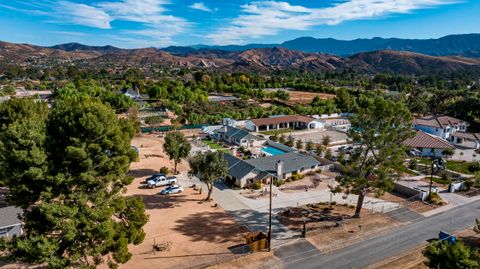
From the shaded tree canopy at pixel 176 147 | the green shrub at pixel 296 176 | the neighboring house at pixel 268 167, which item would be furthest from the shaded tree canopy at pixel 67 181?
the green shrub at pixel 296 176

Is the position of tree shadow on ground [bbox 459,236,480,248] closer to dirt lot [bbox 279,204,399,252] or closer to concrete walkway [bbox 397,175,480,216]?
concrete walkway [bbox 397,175,480,216]

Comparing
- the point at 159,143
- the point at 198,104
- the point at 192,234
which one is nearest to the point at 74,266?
the point at 192,234

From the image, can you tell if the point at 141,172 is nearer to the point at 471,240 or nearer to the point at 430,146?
the point at 471,240

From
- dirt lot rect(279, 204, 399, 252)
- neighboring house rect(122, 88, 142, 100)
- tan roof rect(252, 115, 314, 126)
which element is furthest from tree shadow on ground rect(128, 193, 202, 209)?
neighboring house rect(122, 88, 142, 100)

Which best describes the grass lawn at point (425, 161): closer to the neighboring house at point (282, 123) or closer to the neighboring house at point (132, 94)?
the neighboring house at point (282, 123)

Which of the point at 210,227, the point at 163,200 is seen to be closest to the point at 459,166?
the point at 210,227

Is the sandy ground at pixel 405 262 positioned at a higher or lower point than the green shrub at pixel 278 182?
lower
